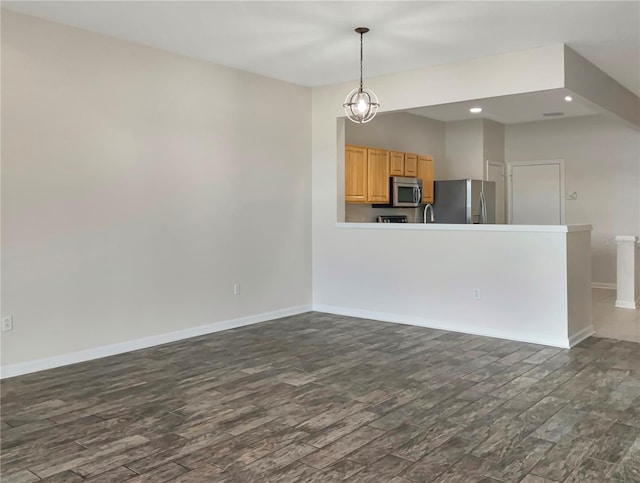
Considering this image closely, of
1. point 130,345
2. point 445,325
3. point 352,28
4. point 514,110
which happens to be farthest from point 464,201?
point 130,345

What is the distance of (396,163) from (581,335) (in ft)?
11.4

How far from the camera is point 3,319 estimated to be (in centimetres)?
397

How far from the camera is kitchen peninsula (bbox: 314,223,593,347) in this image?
4.89m

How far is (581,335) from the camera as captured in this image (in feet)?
16.7

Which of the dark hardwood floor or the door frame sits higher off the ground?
the door frame

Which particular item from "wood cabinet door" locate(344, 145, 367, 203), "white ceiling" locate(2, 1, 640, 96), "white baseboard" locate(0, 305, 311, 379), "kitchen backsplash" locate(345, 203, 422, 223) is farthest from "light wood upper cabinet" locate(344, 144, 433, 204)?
"white baseboard" locate(0, 305, 311, 379)

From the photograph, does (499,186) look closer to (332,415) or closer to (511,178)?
(511,178)

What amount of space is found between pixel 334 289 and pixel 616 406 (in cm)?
364

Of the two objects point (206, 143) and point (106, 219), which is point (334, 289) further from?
point (106, 219)

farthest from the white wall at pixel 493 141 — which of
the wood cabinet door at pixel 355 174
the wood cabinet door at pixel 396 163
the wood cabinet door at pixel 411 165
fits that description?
the wood cabinet door at pixel 355 174

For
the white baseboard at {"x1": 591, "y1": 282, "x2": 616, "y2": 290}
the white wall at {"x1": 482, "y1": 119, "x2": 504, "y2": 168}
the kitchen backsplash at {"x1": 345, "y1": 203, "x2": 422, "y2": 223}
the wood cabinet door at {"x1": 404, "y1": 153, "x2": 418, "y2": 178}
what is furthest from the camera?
the white wall at {"x1": 482, "y1": 119, "x2": 504, "y2": 168}

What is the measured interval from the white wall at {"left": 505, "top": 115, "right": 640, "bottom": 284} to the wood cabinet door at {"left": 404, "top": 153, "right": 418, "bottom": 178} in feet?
8.32

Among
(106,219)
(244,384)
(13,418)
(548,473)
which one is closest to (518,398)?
(548,473)

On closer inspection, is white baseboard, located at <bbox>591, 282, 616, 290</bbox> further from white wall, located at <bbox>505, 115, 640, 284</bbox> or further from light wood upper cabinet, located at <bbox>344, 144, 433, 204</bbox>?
light wood upper cabinet, located at <bbox>344, 144, 433, 204</bbox>
